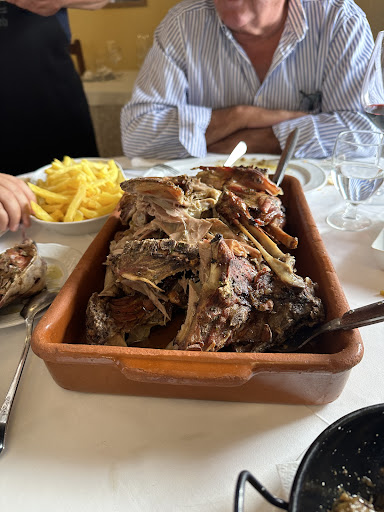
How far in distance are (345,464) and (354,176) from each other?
3.38 feet

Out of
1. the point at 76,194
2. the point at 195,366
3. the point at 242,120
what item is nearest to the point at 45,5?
the point at 242,120

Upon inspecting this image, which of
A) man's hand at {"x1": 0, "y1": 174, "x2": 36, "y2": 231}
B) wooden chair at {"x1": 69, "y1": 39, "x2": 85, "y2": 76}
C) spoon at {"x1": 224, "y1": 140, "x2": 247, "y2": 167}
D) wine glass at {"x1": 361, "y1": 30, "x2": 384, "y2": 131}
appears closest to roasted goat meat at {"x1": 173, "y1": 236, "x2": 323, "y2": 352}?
spoon at {"x1": 224, "y1": 140, "x2": 247, "y2": 167}

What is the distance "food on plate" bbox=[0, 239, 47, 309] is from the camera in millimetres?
1050

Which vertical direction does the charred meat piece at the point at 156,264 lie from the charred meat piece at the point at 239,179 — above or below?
below

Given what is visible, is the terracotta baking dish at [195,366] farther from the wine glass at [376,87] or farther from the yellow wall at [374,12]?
the yellow wall at [374,12]

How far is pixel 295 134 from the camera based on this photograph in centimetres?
157

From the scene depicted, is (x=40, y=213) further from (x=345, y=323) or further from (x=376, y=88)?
(x=376, y=88)

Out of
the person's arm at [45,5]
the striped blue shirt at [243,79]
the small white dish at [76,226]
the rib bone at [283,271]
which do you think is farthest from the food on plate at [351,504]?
the person's arm at [45,5]

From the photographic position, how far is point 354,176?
1.38m

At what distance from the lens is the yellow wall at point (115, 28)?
5.07m

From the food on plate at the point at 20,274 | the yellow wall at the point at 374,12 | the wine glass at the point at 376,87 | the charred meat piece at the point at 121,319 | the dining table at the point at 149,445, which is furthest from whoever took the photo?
the yellow wall at the point at 374,12

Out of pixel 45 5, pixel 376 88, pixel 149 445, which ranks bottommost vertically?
pixel 149 445

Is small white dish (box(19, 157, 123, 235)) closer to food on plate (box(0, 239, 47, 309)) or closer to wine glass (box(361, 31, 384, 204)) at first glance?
food on plate (box(0, 239, 47, 309))

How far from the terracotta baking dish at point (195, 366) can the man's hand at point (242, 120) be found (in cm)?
148
